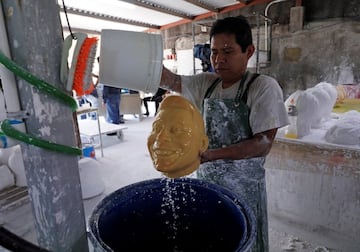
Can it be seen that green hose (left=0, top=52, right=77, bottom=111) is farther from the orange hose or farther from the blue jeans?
the blue jeans

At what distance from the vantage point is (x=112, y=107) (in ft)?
17.5

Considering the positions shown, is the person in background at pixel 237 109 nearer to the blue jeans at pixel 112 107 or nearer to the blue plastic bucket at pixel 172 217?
the blue plastic bucket at pixel 172 217

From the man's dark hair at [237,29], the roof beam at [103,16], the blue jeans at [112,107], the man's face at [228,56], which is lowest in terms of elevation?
the blue jeans at [112,107]

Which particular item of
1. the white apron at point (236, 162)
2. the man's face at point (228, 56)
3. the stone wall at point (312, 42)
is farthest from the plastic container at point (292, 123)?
the stone wall at point (312, 42)

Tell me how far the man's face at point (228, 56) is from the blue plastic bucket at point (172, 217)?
506 millimetres

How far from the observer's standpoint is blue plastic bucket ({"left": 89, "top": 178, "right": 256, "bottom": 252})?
2.45ft

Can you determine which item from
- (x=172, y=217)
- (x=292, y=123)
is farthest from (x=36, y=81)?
(x=292, y=123)

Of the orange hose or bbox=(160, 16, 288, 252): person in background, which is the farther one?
bbox=(160, 16, 288, 252): person in background

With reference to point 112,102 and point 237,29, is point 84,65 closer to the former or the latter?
point 237,29

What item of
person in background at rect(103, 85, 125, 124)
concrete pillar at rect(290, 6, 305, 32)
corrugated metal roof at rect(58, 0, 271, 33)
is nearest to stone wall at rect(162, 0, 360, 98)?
concrete pillar at rect(290, 6, 305, 32)

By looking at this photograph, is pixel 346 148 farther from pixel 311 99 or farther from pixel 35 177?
pixel 35 177

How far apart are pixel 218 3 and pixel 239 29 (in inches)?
199

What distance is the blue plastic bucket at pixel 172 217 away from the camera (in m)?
0.75

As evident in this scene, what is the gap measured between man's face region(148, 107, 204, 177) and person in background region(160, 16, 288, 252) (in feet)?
0.43
